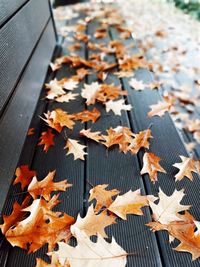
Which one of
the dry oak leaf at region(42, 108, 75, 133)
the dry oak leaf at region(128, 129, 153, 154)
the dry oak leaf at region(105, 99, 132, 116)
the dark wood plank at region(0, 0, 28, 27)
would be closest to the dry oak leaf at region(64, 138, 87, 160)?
the dry oak leaf at region(42, 108, 75, 133)

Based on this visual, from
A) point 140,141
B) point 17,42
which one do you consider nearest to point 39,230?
point 140,141

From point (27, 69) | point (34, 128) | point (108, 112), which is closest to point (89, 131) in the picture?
point (108, 112)

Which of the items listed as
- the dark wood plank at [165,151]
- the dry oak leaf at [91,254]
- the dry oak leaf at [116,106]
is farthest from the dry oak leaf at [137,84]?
the dry oak leaf at [91,254]

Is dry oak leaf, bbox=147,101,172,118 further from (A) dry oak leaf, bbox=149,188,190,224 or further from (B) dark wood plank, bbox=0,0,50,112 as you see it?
(B) dark wood plank, bbox=0,0,50,112

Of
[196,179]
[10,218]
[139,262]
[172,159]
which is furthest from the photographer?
[172,159]

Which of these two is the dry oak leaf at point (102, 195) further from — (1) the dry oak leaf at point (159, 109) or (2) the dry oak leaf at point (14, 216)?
(1) the dry oak leaf at point (159, 109)

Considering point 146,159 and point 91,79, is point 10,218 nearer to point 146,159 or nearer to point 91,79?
point 146,159
